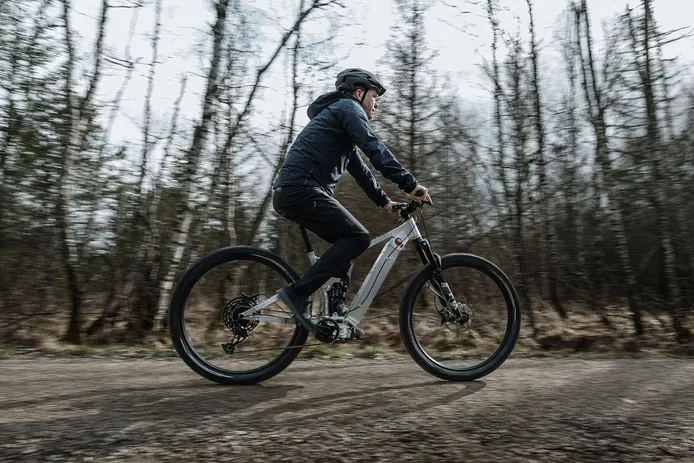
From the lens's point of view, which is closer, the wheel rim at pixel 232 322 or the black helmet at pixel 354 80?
the wheel rim at pixel 232 322

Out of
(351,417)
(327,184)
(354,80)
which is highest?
(354,80)

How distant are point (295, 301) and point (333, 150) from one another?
1054mm

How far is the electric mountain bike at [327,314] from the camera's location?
3.97 meters

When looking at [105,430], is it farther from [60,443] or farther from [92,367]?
[92,367]

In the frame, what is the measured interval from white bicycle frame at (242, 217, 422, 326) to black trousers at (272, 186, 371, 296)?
0.13m

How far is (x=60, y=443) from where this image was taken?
2.58 m

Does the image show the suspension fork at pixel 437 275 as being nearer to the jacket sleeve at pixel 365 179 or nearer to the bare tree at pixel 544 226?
the jacket sleeve at pixel 365 179

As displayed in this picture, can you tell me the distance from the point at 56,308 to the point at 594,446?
6.66m

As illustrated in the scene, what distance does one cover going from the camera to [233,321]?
159 inches

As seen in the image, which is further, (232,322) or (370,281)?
(370,281)

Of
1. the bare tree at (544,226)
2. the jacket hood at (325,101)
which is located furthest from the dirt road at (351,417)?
the bare tree at (544,226)

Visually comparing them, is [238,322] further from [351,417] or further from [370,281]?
[351,417]

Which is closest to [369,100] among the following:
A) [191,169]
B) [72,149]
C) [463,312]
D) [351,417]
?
[463,312]

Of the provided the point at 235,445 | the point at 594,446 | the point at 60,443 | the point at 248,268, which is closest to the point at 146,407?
the point at 60,443
